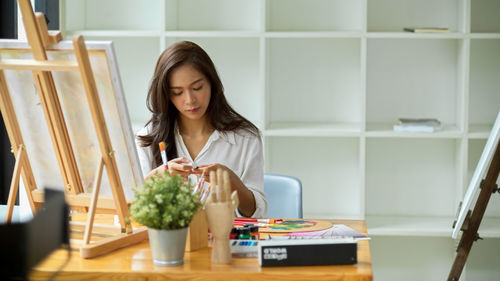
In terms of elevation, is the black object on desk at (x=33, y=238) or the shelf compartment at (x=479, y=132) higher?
the black object on desk at (x=33, y=238)

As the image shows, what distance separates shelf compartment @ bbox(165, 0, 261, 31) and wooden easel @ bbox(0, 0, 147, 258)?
2.07m

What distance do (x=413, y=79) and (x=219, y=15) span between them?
3.88 feet

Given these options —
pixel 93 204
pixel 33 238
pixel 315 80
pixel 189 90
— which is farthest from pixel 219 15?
pixel 33 238

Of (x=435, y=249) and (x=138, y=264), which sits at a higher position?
(x=138, y=264)

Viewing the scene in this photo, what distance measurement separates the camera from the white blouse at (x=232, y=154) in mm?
2592

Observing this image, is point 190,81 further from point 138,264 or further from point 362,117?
point 362,117

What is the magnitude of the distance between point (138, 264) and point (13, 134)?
1.96 ft

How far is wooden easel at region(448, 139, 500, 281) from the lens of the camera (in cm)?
294

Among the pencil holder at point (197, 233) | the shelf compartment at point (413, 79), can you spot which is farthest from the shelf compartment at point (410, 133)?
the pencil holder at point (197, 233)

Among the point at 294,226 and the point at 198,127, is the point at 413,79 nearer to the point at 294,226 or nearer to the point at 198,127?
the point at 198,127

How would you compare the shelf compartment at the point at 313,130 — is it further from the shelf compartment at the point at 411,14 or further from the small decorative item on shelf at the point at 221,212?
the small decorative item on shelf at the point at 221,212

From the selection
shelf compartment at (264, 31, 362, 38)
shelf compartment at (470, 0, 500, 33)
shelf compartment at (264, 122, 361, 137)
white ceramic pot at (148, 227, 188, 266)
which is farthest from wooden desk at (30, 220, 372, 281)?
shelf compartment at (470, 0, 500, 33)

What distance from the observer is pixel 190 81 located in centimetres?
241

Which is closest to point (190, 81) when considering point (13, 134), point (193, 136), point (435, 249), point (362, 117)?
point (193, 136)
